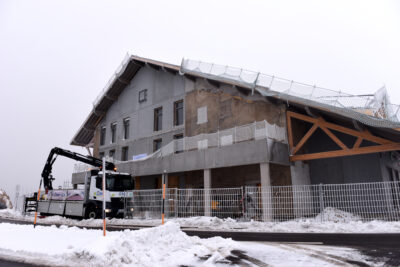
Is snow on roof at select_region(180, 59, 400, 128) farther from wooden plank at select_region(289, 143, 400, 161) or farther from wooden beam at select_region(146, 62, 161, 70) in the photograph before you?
wooden beam at select_region(146, 62, 161, 70)

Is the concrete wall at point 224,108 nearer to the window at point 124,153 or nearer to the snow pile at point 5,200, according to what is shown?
the window at point 124,153

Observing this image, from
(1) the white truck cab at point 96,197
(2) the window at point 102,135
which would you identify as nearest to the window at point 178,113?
(1) the white truck cab at point 96,197

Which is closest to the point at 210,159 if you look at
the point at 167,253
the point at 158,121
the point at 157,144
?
the point at 157,144

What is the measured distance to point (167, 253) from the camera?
6672 millimetres

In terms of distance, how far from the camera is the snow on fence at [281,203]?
12484 millimetres

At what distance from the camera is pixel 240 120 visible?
20.3 metres

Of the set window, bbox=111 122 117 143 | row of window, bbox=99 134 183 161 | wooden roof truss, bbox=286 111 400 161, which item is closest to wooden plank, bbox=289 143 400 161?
wooden roof truss, bbox=286 111 400 161

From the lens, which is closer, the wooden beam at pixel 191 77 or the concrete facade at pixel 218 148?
the concrete facade at pixel 218 148

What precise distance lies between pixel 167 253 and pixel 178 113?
61.3 ft

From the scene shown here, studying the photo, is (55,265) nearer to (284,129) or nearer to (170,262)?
(170,262)

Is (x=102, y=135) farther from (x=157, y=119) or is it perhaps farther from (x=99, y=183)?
(x=99, y=183)

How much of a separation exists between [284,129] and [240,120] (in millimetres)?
3260

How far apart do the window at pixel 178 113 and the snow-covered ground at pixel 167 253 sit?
54.8 feet

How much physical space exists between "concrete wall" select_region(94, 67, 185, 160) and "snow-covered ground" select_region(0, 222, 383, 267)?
53.9ft
